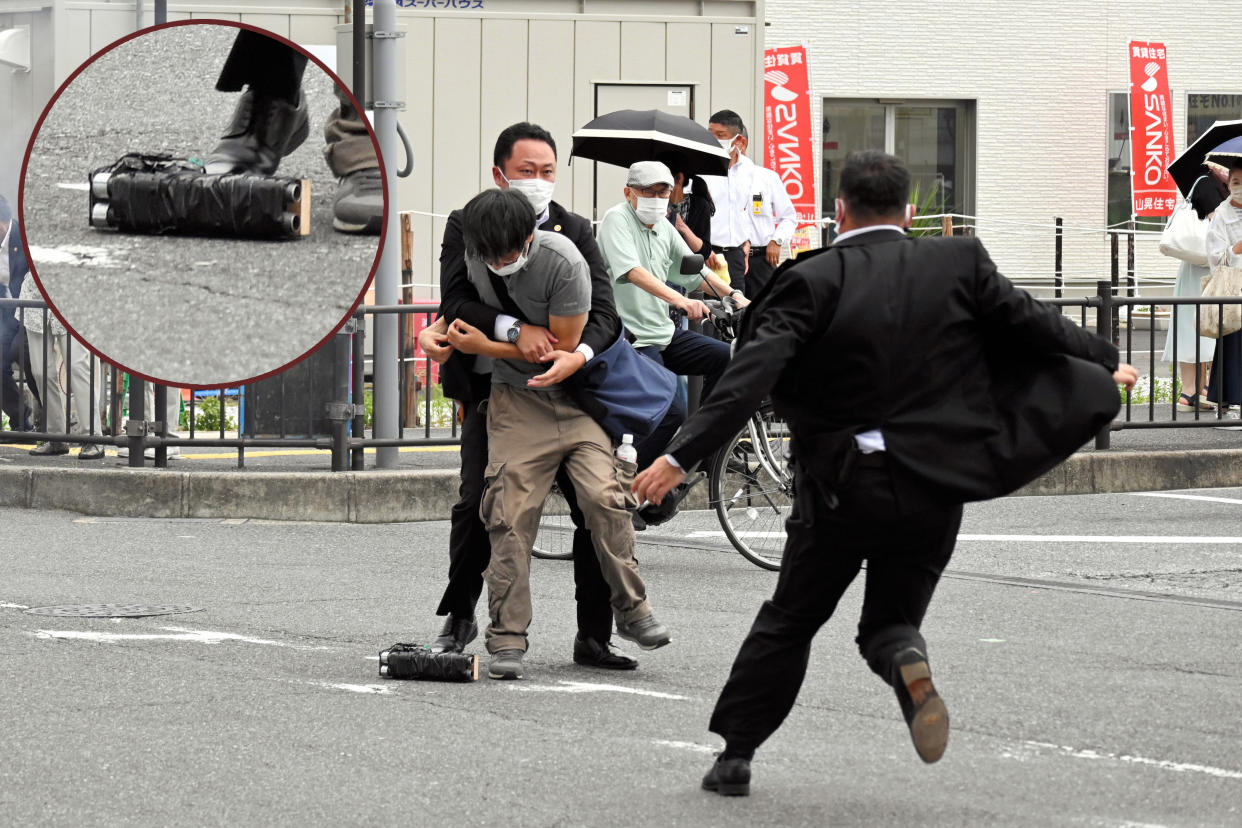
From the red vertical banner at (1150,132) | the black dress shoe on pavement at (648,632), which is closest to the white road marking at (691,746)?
the black dress shoe on pavement at (648,632)

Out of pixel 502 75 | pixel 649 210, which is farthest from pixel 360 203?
pixel 502 75

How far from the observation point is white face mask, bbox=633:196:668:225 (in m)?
9.02

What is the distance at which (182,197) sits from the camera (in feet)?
31.4

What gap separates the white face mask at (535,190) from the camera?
681cm

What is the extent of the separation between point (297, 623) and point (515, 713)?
1863 millimetres

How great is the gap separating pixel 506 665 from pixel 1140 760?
2119 millimetres

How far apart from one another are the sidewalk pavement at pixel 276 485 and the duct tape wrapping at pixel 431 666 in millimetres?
4516

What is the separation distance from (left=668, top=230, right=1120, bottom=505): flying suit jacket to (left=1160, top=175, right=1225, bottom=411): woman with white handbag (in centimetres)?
851

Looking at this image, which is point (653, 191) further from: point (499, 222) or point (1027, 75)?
point (1027, 75)

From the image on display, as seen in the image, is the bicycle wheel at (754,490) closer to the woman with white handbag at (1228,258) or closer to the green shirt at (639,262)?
the green shirt at (639,262)

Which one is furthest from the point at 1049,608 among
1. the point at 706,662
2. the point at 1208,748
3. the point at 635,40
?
the point at 635,40

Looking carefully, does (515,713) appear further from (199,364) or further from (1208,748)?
(199,364)

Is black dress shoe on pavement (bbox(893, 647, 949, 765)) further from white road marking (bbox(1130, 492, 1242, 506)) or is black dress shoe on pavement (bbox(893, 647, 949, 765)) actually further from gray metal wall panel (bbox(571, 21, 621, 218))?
gray metal wall panel (bbox(571, 21, 621, 218))

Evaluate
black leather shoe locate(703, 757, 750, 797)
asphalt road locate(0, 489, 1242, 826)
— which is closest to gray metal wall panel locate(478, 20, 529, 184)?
asphalt road locate(0, 489, 1242, 826)
